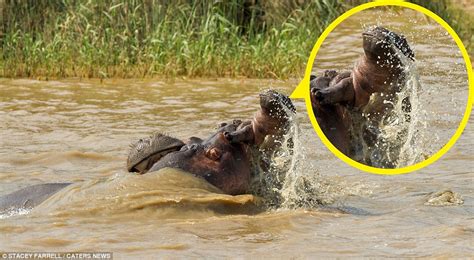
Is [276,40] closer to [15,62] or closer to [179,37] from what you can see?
[179,37]

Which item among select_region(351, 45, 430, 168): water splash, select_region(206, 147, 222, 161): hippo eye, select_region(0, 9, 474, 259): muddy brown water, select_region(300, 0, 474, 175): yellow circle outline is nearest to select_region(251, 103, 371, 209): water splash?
select_region(0, 9, 474, 259): muddy brown water

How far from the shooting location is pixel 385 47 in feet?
13.6

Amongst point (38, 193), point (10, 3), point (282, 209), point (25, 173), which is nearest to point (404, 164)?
point (282, 209)

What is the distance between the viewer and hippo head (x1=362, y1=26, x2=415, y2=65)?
13.5 ft

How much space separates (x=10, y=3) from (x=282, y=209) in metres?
8.54

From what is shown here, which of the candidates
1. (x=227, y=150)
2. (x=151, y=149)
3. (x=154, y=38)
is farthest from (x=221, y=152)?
(x=154, y=38)

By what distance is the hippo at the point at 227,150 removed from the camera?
457cm

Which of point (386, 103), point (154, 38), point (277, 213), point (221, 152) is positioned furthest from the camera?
point (154, 38)

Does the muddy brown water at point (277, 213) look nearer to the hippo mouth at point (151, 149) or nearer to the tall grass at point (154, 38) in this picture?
the hippo mouth at point (151, 149)

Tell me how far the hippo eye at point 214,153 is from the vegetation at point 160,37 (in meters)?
6.63

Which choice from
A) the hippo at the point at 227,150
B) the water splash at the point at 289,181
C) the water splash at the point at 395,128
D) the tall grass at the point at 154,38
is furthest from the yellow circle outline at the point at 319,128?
the tall grass at the point at 154,38

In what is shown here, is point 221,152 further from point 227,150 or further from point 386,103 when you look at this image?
point 386,103

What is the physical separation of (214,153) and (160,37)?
25.0 ft

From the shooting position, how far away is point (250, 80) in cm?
1148
